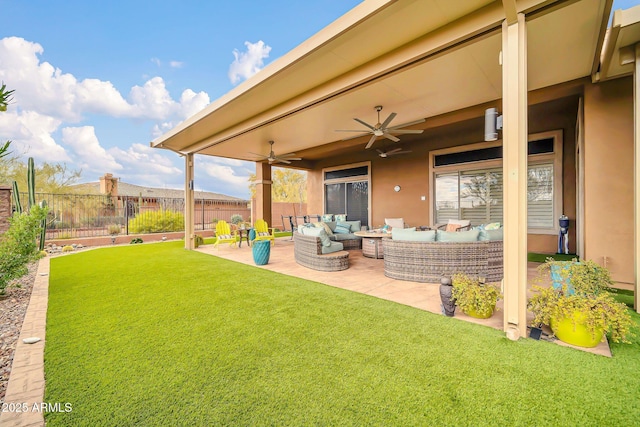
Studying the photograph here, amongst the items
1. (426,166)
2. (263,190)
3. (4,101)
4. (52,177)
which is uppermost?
(52,177)

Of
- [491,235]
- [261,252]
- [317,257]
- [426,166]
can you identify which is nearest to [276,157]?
[261,252]

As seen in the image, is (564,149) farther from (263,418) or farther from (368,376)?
(263,418)

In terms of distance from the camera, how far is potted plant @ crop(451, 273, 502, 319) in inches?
113

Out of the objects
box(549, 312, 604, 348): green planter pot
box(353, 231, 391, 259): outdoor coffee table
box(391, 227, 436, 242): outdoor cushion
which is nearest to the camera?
box(549, 312, 604, 348): green planter pot

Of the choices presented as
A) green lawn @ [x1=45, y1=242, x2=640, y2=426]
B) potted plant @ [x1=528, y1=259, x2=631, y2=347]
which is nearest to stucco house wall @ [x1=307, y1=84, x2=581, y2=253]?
potted plant @ [x1=528, y1=259, x2=631, y2=347]

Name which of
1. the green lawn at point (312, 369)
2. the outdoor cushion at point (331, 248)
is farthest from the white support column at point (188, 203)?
the green lawn at point (312, 369)

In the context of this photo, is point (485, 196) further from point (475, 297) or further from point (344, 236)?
point (475, 297)

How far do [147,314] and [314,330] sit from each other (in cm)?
198

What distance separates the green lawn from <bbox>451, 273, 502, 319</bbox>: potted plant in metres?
0.24

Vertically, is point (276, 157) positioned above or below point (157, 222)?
above

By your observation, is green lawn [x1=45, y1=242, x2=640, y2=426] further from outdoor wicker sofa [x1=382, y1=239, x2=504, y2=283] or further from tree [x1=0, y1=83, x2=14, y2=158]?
tree [x1=0, y1=83, x2=14, y2=158]

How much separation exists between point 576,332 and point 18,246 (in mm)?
6782

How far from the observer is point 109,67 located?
11188 millimetres

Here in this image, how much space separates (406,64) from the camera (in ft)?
11.3
